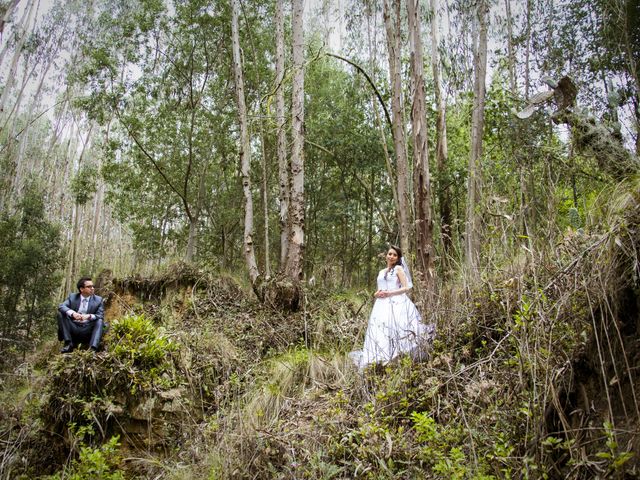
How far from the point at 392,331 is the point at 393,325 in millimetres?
156

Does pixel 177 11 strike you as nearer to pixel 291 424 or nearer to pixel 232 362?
pixel 232 362

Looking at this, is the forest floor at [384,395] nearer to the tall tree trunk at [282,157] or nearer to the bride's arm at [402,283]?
the bride's arm at [402,283]

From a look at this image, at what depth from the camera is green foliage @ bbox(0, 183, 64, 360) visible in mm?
14172

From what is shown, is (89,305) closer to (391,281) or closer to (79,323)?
(79,323)

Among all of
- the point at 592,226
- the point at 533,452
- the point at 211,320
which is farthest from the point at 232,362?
the point at 592,226

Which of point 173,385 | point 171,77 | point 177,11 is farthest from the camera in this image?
point 171,77

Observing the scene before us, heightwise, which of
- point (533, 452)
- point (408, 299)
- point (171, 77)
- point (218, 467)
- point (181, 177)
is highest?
point (171, 77)

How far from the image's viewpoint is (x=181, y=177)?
1583 cm

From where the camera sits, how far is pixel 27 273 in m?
14.6

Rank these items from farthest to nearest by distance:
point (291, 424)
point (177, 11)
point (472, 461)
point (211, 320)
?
point (177, 11)
point (211, 320)
point (291, 424)
point (472, 461)

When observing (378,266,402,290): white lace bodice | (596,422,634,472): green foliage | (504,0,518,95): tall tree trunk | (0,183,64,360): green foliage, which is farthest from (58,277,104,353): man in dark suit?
(504,0,518,95): tall tree trunk

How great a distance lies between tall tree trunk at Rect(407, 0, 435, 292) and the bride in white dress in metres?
0.36

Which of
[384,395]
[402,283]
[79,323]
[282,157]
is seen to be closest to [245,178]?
[282,157]

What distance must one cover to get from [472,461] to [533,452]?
0.45m
